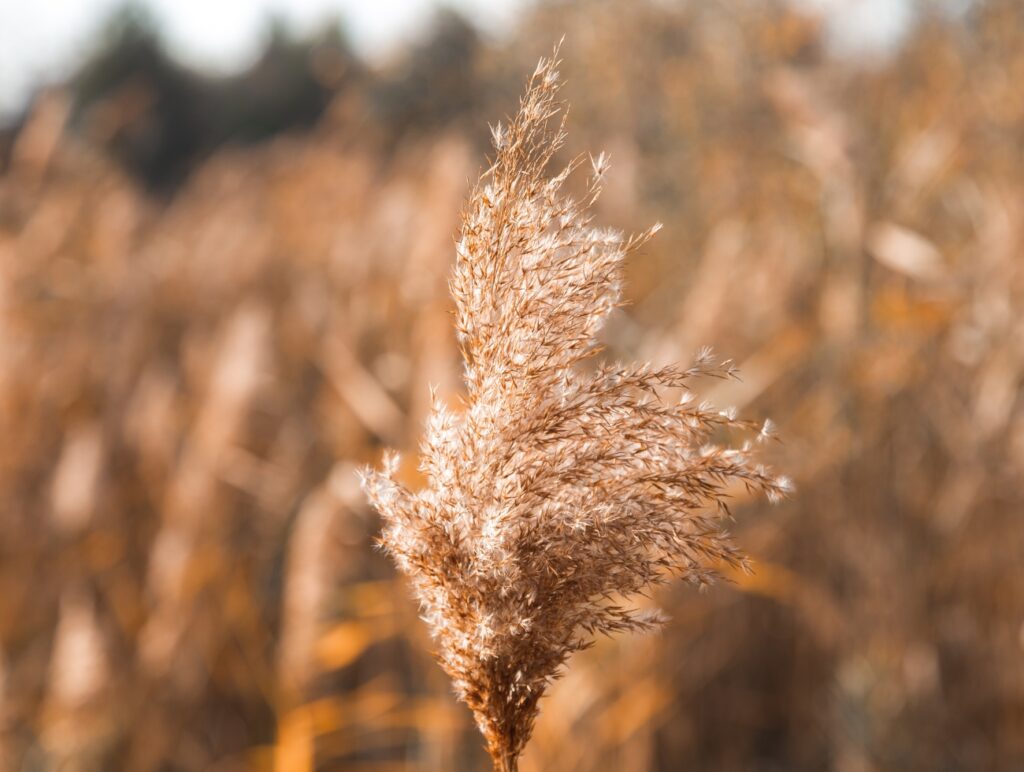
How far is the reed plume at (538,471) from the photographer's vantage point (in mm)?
654

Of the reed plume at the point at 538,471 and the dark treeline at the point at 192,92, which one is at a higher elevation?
the dark treeline at the point at 192,92

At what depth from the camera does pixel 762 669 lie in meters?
3.94

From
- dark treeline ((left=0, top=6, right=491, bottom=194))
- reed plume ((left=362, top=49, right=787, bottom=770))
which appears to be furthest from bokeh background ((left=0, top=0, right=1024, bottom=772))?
dark treeline ((left=0, top=6, right=491, bottom=194))

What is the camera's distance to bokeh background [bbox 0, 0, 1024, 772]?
279 cm

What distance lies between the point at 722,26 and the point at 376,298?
346 centimetres

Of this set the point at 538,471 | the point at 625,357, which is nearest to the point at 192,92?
the point at 625,357

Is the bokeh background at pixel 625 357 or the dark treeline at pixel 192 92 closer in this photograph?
the bokeh background at pixel 625 357

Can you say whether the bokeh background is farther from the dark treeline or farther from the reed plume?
the dark treeline

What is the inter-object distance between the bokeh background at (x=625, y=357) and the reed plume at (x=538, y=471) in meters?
1.15

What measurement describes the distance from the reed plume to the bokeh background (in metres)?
1.15

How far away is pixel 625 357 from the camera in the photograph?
327 centimetres

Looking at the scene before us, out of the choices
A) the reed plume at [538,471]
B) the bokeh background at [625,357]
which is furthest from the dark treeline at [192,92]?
the reed plume at [538,471]

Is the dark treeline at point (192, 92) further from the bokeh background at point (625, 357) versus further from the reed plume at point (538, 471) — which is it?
the reed plume at point (538, 471)

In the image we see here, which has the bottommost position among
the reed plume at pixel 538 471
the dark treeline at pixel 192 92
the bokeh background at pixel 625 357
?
the reed plume at pixel 538 471
